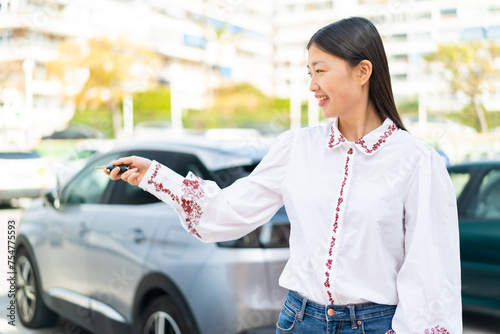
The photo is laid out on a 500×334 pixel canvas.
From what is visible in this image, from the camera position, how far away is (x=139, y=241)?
3.65 meters

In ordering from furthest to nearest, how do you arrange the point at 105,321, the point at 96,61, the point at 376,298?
the point at 96,61, the point at 105,321, the point at 376,298

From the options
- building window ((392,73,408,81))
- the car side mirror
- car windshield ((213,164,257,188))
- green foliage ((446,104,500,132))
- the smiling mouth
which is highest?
building window ((392,73,408,81))

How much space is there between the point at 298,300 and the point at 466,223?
3.20 meters

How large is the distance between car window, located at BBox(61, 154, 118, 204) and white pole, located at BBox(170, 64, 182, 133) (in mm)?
32365

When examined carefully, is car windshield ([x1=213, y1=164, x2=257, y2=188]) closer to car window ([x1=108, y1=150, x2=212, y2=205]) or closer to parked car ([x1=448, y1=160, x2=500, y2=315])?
car window ([x1=108, y1=150, x2=212, y2=205])

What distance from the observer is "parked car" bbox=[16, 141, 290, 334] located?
10.4 ft

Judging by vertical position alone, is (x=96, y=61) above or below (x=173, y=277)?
above

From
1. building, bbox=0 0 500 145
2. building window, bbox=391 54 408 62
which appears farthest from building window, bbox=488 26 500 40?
building window, bbox=391 54 408 62

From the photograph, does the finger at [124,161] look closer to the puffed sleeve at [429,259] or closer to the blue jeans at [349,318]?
the blue jeans at [349,318]

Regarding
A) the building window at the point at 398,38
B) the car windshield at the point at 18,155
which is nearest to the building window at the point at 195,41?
the building window at the point at 398,38

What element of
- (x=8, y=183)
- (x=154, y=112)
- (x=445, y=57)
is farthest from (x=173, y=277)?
(x=154, y=112)

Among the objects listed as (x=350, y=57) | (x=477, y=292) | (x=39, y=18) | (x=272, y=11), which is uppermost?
(x=272, y=11)

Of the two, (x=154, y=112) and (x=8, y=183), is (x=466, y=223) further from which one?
(x=154, y=112)

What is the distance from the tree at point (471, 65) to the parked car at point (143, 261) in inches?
1103
